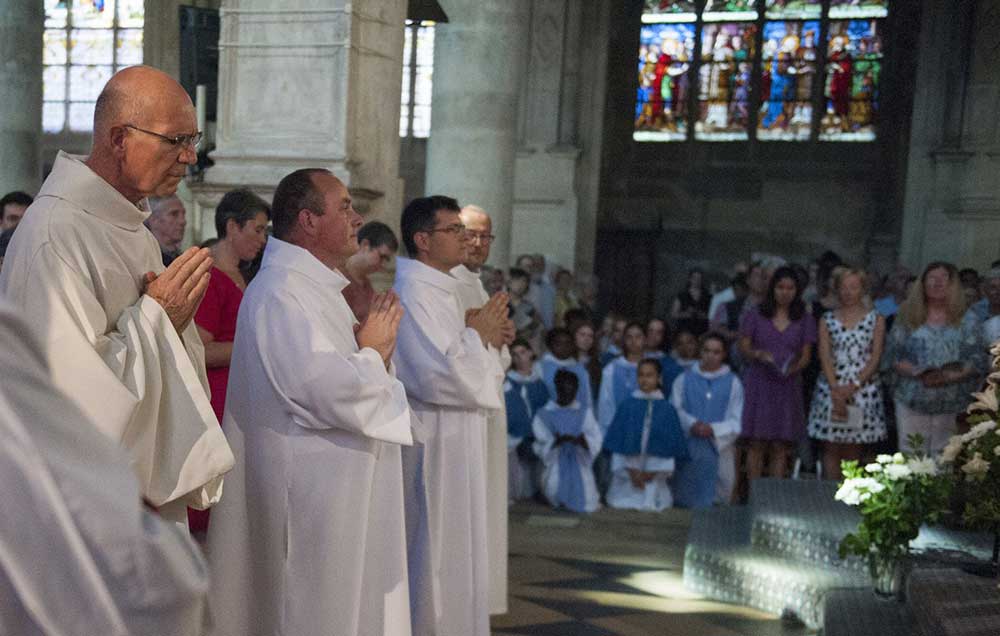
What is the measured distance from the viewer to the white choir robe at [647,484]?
396 inches

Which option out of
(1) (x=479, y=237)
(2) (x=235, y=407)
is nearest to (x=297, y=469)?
(2) (x=235, y=407)

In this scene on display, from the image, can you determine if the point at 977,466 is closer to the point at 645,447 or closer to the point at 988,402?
the point at 988,402

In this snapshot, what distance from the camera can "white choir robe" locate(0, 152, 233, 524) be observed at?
2.99 m

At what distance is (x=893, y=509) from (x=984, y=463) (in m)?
0.83

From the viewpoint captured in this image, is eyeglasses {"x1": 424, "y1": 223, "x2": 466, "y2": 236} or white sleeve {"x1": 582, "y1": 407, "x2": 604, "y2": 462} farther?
white sleeve {"x1": 582, "y1": 407, "x2": 604, "y2": 462}

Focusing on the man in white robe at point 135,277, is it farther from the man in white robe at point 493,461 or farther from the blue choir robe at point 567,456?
the blue choir robe at point 567,456

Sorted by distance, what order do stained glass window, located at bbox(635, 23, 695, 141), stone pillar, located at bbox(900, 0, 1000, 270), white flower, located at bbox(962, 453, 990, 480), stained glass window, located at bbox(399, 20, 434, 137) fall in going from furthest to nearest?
stained glass window, located at bbox(399, 20, 434, 137), stained glass window, located at bbox(635, 23, 695, 141), stone pillar, located at bbox(900, 0, 1000, 270), white flower, located at bbox(962, 453, 990, 480)

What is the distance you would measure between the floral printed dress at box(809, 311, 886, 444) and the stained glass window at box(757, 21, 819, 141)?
1323 centimetres

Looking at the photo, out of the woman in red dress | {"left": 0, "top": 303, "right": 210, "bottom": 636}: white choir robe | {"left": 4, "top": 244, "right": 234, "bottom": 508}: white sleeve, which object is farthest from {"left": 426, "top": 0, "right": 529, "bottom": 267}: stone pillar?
{"left": 0, "top": 303, "right": 210, "bottom": 636}: white choir robe

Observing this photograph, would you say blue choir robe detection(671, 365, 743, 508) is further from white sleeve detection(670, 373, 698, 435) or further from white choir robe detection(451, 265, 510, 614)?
white choir robe detection(451, 265, 510, 614)

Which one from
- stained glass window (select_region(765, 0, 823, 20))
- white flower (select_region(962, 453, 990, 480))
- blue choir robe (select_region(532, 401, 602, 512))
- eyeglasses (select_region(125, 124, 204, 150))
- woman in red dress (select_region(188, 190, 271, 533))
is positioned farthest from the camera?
stained glass window (select_region(765, 0, 823, 20))

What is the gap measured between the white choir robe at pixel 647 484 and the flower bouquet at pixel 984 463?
469cm

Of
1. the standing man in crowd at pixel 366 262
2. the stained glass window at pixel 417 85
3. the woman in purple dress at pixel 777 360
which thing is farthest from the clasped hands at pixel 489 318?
the stained glass window at pixel 417 85

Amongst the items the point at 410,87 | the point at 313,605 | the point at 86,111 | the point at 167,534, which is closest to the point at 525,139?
the point at 410,87
